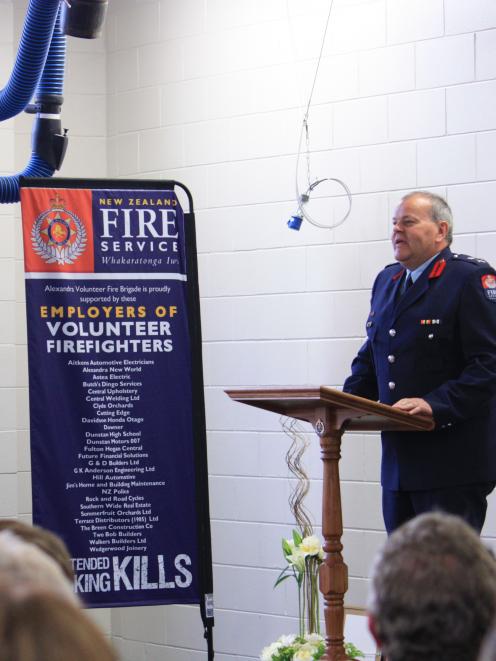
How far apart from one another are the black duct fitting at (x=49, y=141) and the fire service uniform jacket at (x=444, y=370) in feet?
5.01

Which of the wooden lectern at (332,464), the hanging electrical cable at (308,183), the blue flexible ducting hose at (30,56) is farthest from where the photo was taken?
the hanging electrical cable at (308,183)

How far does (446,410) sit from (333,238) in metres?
1.35

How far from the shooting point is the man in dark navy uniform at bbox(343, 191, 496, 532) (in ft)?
10.1

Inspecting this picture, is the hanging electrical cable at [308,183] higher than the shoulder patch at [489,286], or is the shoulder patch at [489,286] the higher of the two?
the hanging electrical cable at [308,183]

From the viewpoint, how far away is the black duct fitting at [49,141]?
407 cm

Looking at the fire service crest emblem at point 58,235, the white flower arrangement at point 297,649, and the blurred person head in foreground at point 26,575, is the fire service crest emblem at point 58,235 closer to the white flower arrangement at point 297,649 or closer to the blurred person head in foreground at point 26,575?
the white flower arrangement at point 297,649

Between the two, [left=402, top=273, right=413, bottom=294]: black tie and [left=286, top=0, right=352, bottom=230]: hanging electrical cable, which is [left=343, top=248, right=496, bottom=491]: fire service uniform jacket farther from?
[left=286, top=0, right=352, bottom=230]: hanging electrical cable

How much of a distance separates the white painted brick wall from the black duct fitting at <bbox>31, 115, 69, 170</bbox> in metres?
0.53

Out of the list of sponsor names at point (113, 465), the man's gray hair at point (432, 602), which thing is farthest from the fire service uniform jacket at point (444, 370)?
the man's gray hair at point (432, 602)

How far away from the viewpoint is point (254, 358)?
4375 millimetres

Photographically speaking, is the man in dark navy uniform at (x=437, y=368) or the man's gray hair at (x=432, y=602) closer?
the man's gray hair at (x=432, y=602)

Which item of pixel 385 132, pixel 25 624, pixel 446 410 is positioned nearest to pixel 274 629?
pixel 446 410

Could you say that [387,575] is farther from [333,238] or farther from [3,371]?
[3,371]

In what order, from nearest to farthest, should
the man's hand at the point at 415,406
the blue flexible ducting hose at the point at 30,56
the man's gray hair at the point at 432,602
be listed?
the man's gray hair at the point at 432,602
the man's hand at the point at 415,406
the blue flexible ducting hose at the point at 30,56
